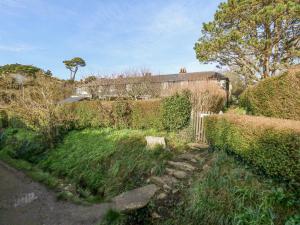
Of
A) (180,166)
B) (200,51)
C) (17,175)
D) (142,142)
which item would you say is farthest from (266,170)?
(200,51)

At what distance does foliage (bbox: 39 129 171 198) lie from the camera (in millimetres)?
6582

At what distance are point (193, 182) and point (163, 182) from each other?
33.5 inches

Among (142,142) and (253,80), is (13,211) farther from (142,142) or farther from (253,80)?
(253,80)

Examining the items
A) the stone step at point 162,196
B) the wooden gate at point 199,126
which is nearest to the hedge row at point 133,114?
the wooden gate at point 199,126

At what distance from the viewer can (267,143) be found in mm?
3686

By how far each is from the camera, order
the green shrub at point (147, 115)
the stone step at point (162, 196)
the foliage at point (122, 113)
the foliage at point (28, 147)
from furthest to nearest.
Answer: the foliage at point (28, 147) < the foliage at point (122, 113) < the green shrub at point (147, 115) < the stone step at point (162, 196)

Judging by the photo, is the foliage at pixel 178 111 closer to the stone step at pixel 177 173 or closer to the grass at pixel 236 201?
the stone step at pixel 177 173

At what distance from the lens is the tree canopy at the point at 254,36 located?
444 inches

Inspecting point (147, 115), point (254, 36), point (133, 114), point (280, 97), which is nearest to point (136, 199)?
point (280, 97)

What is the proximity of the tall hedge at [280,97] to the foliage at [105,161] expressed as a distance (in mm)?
3282

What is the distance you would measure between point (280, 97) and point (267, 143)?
2351 millimetres

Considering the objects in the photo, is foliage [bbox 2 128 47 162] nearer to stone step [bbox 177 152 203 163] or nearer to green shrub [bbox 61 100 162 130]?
green shrub [bbox 61 100 162 130]

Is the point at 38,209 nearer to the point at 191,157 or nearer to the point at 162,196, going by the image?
the point at 162,196

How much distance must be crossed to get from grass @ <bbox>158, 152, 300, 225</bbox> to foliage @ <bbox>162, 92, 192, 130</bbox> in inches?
148
